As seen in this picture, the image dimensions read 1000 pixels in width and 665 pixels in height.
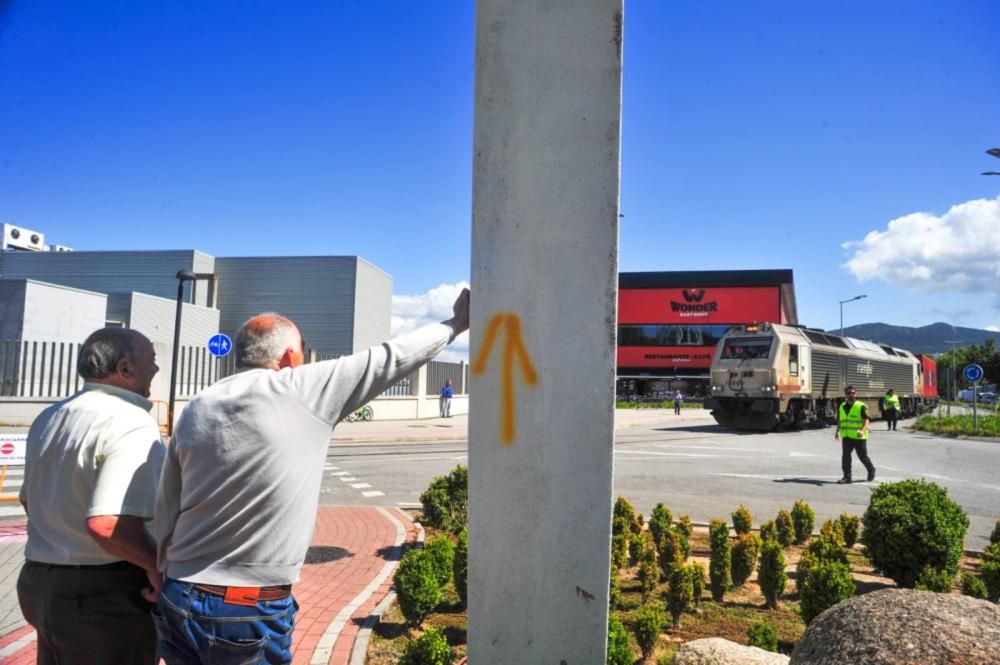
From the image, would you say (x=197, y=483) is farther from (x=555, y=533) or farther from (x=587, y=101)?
(x=587, y=101)

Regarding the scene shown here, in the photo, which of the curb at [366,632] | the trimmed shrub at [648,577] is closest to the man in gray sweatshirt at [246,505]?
the curb at [366,632]

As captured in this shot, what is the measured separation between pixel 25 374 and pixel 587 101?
1981cm

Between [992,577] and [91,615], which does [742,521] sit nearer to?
[992,577]

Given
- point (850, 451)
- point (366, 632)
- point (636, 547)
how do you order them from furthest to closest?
point (850, 451)
point (636, 547)
point (366, 632)

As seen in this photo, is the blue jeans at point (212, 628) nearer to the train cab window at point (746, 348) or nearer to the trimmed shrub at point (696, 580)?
the trimmed shrub at point (696, 580)

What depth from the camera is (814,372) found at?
22.7 m

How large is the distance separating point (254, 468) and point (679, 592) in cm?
325

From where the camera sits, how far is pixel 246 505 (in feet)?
6.22

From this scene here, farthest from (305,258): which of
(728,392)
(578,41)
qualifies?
(578,41)

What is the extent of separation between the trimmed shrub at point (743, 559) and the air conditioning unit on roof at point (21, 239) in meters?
52.0

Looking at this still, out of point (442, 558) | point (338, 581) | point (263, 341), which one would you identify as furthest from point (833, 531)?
point (263, 341)

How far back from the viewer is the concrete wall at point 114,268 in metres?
38.8

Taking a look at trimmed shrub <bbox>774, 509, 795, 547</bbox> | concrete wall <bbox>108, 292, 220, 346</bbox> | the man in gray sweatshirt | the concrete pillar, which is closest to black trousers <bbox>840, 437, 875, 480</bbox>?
trimmed shrub <bbox>774, 509, 795, 547</bbox>

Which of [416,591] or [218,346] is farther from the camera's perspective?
[218,346]
